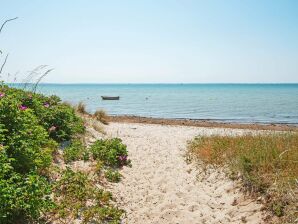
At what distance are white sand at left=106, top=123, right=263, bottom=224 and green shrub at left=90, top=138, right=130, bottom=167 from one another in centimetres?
41

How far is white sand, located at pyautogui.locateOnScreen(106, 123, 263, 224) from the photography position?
7.21 meters

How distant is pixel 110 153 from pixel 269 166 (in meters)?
5.06

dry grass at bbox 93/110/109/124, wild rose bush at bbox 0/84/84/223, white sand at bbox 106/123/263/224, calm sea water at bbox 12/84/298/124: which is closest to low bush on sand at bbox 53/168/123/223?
wild rose bush at bbox 0/84/84/223

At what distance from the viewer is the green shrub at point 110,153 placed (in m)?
10.6

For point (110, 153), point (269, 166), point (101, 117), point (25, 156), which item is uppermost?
point (25, 156)

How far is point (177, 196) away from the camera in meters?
8.52

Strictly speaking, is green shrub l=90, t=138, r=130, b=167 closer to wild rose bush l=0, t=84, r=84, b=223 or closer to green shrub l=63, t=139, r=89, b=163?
green shrub l=63, t=139, r=89, b=163

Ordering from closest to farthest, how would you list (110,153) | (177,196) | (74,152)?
(177,196) → (74,152) → (110,153)

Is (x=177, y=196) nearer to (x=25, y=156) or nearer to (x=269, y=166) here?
(x=269, y=166)

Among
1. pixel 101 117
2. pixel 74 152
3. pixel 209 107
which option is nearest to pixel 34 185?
pixel 74 152

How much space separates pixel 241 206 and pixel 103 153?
502 centimetres

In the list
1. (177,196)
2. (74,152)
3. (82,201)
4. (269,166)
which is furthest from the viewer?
(74,152)

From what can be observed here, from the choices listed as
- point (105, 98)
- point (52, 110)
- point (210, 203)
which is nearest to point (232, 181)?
point (210, 203)

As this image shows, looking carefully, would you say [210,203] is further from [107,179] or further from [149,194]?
[107,179]
